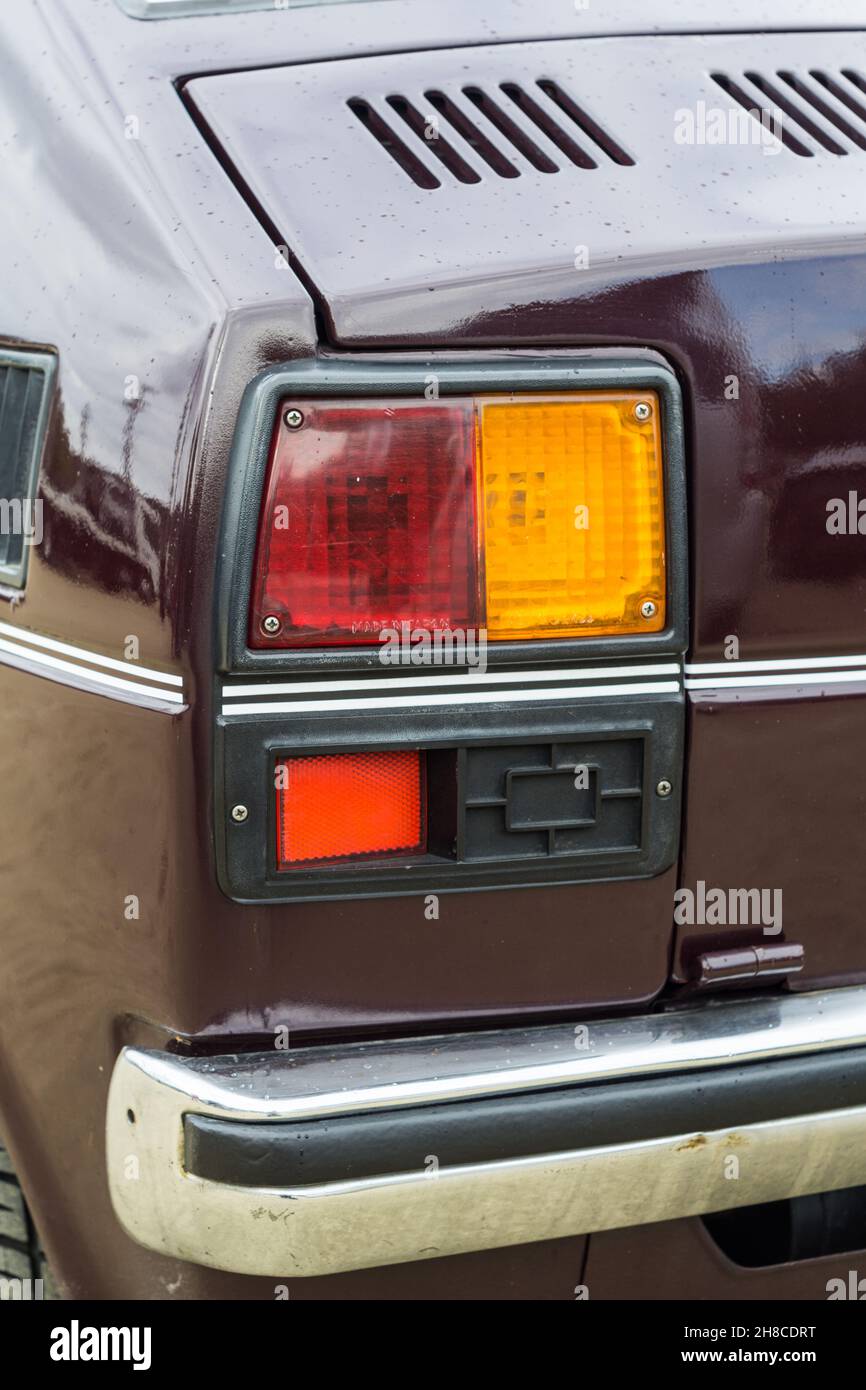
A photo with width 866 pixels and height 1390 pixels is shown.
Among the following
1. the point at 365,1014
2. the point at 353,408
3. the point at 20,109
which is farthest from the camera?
the point at 20,109

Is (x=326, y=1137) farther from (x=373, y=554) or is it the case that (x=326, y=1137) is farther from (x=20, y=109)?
(x=20, y=109)

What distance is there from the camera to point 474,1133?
1.52 meters

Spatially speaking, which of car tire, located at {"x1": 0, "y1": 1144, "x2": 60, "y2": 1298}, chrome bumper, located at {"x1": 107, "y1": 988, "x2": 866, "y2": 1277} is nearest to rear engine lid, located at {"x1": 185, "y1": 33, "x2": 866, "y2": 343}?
chrome bumper, located at {"x1": 107, "y1": 988, "x2": 866, "y2": 1277}

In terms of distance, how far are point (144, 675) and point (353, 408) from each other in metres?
0.33

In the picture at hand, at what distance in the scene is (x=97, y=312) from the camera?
60.1 inches

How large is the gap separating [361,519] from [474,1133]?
2.06 feet

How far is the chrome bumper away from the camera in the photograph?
148 centimetres

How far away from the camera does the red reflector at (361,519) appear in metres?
1.44

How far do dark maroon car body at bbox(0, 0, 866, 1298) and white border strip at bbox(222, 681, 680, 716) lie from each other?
0.15 ft

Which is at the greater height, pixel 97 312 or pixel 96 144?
pixel 96 144

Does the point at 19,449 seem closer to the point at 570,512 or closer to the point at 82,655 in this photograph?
the point at 82,655

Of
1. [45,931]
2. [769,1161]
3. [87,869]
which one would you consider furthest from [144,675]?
[769,1161]

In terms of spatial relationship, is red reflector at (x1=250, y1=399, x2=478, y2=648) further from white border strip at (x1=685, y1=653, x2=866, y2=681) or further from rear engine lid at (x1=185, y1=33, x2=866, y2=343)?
white border strip at (x1=685, y1=653, x2=866, y2=681)

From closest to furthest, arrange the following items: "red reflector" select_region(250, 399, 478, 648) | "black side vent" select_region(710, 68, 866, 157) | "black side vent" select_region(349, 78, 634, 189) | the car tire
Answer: "red reflector" select_region(250, 399, 478, 648), "black side vent" select_region(349, 78, 634, 189), "black side vent" select_region(710, 68, 866, 157), the car tire
